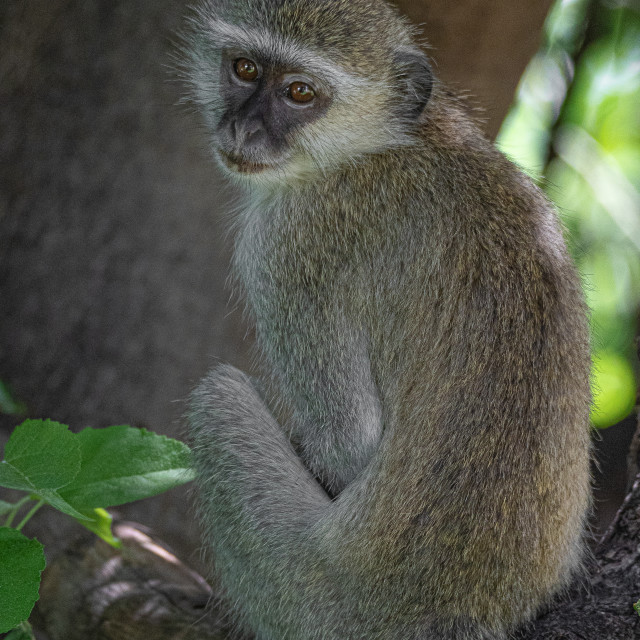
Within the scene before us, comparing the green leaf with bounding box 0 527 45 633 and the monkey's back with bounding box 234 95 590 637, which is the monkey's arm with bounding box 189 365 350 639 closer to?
the monkey's back with bounding box 234 95 590 637

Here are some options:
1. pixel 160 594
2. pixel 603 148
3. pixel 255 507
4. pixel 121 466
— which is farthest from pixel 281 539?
pixel 603 148

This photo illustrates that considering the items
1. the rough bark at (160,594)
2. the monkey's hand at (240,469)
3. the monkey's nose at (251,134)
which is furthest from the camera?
the monkey's nose at (251,134)

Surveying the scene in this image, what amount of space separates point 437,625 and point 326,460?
828 mm

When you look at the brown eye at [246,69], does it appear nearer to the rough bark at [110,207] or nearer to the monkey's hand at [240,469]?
the rough bark at [110,207]

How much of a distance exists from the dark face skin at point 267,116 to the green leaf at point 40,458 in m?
1.46

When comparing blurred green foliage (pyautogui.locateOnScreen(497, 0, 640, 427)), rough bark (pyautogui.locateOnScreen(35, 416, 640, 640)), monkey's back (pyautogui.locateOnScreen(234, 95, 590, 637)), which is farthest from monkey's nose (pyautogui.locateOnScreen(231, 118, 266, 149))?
blurred green foliage (pyautogui.locateOnScreen(497, 0, 640, 427))

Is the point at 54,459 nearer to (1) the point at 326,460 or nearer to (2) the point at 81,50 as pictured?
(1) the point at 326,460

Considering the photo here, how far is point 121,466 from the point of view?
3012 millimetres

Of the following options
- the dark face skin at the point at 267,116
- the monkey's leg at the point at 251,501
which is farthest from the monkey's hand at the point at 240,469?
the dark face skin at the point at 267,116

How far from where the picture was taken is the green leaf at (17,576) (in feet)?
7.73

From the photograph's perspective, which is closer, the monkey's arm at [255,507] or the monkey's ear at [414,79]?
the monkey's arm at [255,507]

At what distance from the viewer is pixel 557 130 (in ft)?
20.6

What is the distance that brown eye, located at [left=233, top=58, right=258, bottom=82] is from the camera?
356 cm

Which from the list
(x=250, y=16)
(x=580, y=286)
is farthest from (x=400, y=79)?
(x=580, y=286)
